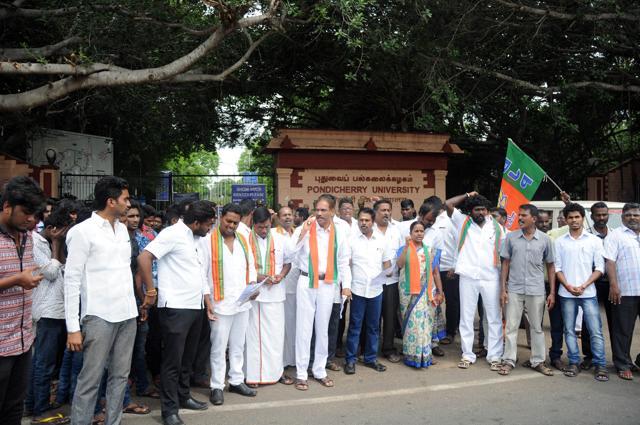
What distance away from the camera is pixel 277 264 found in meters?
6.07

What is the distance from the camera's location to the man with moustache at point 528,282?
20.9ft

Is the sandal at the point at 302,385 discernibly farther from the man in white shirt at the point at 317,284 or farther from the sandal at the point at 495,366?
the sandal at the point at 495,366

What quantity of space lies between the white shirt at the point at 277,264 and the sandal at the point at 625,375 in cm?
371

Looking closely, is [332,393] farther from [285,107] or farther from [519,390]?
[285,107]

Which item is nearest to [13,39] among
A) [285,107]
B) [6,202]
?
[285,107]

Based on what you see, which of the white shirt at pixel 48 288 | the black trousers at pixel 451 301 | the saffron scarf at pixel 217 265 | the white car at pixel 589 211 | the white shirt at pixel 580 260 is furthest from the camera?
the white car at pixel 589 211

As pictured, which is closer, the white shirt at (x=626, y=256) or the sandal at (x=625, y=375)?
the sandal at (x=625, y=375)

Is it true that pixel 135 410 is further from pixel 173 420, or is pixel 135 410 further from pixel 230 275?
pixel 230 275

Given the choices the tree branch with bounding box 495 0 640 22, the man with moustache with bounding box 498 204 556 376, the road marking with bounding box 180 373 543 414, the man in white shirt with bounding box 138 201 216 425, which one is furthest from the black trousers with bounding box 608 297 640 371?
the tree branch with bounding box 495 0 640 22

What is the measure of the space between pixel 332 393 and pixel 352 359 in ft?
2.59

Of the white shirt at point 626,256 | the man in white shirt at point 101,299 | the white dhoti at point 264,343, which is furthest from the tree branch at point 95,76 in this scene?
the white shirt at point 626,256

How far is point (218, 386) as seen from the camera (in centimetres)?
538

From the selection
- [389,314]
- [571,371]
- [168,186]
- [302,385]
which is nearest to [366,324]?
[389,314]

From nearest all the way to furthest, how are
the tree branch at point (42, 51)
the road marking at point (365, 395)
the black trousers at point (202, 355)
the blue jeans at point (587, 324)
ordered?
1. the road marking at point (365, 395)
2. the black trousers at point (202, 355)
3. the blue jeans at point (587, 324)
4. the tree branch at point (42, 51)
